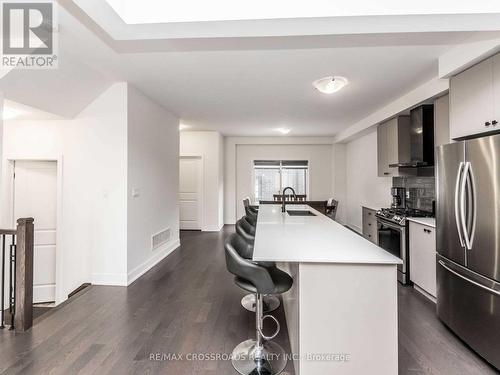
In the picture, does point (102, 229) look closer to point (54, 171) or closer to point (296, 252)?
point (54, 171)

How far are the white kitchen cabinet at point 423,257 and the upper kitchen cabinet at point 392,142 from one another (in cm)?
126

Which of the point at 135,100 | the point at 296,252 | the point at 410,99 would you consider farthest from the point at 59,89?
the point at 410,99

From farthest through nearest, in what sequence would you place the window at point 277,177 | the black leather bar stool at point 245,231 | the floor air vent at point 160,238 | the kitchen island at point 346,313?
the window at point 277,177 → the floor air vent at point 160,238 → the black leather bar stool at point 245,231 → the kitchen island at point 346,313

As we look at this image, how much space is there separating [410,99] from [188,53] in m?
3.12

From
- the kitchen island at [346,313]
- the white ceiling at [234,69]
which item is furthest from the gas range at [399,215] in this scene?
the kitchen island at [346,313]

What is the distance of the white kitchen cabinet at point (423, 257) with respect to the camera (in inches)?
116

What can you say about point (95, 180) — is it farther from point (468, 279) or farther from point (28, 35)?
point (468, 279)

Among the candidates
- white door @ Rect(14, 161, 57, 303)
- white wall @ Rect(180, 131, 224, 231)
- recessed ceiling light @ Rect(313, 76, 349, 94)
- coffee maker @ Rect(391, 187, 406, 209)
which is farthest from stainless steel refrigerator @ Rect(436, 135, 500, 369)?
white wall @ Rect(180, 131, 224, 231)

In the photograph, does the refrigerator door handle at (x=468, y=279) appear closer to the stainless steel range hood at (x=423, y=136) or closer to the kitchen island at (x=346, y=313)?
the kitchen island at (x=346, y=313)

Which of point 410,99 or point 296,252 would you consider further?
point 410,99

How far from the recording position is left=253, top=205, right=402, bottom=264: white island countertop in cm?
162

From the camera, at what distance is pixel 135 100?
369cm

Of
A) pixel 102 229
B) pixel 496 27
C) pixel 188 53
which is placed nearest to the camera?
pixel 496 27

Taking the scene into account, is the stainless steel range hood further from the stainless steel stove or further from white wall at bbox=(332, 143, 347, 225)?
white wall at bbox=(332, 143, 347, 225)
